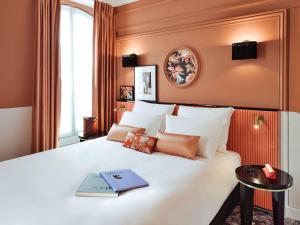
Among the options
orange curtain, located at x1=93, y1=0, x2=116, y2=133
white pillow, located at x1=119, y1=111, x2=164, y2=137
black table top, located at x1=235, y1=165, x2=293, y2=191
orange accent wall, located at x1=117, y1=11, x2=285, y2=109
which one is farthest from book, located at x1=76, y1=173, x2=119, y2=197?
orange curtain, located at x1=93, y1=0, x2=116, y2=133

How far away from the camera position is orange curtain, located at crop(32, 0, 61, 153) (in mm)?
2945

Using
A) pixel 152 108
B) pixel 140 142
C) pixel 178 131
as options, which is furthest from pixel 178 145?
pixel 152 108

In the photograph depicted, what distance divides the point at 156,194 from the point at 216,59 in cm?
195

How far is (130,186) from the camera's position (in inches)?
65.1

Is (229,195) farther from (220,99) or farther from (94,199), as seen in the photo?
(94,199)

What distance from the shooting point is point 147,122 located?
297cm

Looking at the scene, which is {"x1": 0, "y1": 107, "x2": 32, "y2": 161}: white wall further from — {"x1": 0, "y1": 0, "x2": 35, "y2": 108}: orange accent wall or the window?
the window

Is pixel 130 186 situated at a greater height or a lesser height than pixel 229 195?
greater

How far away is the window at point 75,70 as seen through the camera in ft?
11.9

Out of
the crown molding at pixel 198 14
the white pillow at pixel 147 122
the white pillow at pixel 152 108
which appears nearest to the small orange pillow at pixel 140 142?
the white pillow at pixel 147 122

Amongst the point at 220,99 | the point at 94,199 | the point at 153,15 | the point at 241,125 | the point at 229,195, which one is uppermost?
the point at 153,15

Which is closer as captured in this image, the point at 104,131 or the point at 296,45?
the point at 296,45

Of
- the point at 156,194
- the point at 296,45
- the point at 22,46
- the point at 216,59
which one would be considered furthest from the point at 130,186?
the point at 22,46

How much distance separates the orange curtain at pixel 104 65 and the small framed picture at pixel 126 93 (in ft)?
0.56
